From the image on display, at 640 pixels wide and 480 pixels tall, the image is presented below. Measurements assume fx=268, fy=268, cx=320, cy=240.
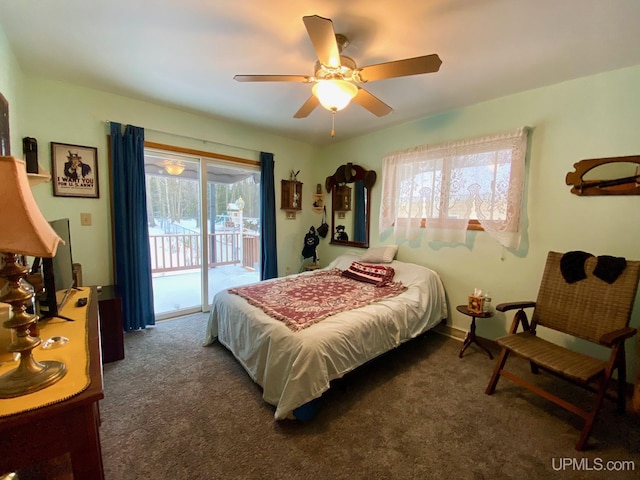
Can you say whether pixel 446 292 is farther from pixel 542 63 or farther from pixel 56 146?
pixel 56 146

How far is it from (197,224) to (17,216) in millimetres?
2729

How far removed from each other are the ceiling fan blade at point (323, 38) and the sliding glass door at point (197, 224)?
92.4 inches

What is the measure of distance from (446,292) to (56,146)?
4.13 metres

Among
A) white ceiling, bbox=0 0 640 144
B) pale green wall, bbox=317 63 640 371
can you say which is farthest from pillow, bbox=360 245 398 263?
white ceiling, bbox=0 0 640 144

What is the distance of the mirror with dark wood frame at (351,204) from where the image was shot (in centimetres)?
372

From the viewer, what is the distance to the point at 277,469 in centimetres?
137

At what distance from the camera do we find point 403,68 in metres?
1.54

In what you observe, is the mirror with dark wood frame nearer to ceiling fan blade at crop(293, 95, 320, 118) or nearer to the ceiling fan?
ceiling fan blade at crop(293, 95, 320, 118)

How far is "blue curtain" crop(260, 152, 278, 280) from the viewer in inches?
148

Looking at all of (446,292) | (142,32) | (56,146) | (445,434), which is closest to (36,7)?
(142,32)

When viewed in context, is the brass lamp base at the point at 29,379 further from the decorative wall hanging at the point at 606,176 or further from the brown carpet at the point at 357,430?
the decorative wall hanging at the point at 606,176

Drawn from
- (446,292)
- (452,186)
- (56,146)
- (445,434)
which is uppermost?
(56,146)

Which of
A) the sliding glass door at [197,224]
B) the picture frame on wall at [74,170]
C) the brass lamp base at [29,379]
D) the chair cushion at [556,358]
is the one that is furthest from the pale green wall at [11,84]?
the chair cushion at [556,358]

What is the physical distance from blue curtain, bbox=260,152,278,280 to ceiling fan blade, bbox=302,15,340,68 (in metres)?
2.31
